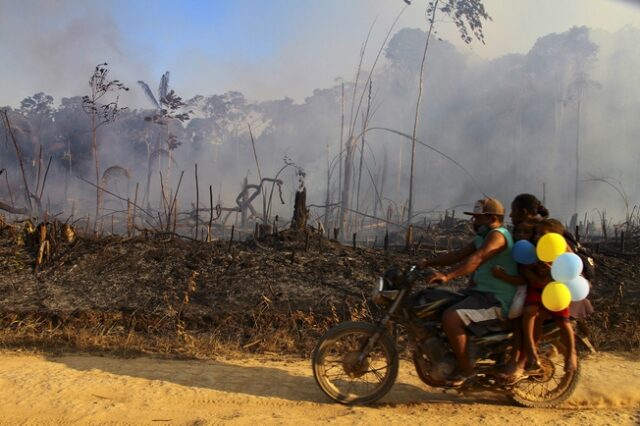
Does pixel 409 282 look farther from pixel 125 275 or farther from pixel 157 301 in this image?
pixel 125 275

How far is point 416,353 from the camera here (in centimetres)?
436

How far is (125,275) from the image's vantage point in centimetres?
800

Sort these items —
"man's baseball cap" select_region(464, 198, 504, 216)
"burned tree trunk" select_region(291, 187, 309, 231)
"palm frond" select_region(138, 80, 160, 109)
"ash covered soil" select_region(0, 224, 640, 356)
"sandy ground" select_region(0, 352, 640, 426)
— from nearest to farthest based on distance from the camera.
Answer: "sandy ground" select_region(0, 352, 640, 426)
"man's baseball cap" select_region(464, 198, 504, 216)
"ash covered soil" select_region(0, 224, 640, 356)
"burned tree trunk" select_region(291, 187, 309, 231)
"palm frond" select_region(138, 80, 160, 109)

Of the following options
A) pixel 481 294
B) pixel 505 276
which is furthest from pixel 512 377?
pixel 505 276

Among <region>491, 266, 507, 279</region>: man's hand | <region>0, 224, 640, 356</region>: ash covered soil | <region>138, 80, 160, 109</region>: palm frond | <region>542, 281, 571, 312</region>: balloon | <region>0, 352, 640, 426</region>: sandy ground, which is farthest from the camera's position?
<region>138, 80, 160, 109</region>: palm frond

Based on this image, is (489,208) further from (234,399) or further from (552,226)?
(234,399)

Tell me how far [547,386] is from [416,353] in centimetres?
110

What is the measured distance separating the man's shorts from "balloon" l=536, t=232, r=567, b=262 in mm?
471

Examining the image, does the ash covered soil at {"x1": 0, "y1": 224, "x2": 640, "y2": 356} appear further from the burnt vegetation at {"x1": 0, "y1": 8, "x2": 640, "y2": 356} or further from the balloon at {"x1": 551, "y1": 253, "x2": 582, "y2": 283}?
the balloon at {"x1": 551, "y1": 253, "x2": 582, "y2": 283}

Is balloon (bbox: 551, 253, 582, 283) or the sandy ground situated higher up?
balloon (bbox: 551, 253, 582, 283)

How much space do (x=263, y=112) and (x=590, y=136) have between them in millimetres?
24805

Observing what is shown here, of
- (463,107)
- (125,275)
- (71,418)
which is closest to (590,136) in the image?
(463,107)

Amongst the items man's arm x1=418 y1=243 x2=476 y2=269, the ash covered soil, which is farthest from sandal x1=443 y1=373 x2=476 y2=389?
the ash covered soil

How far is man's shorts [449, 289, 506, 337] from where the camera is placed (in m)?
4.21
